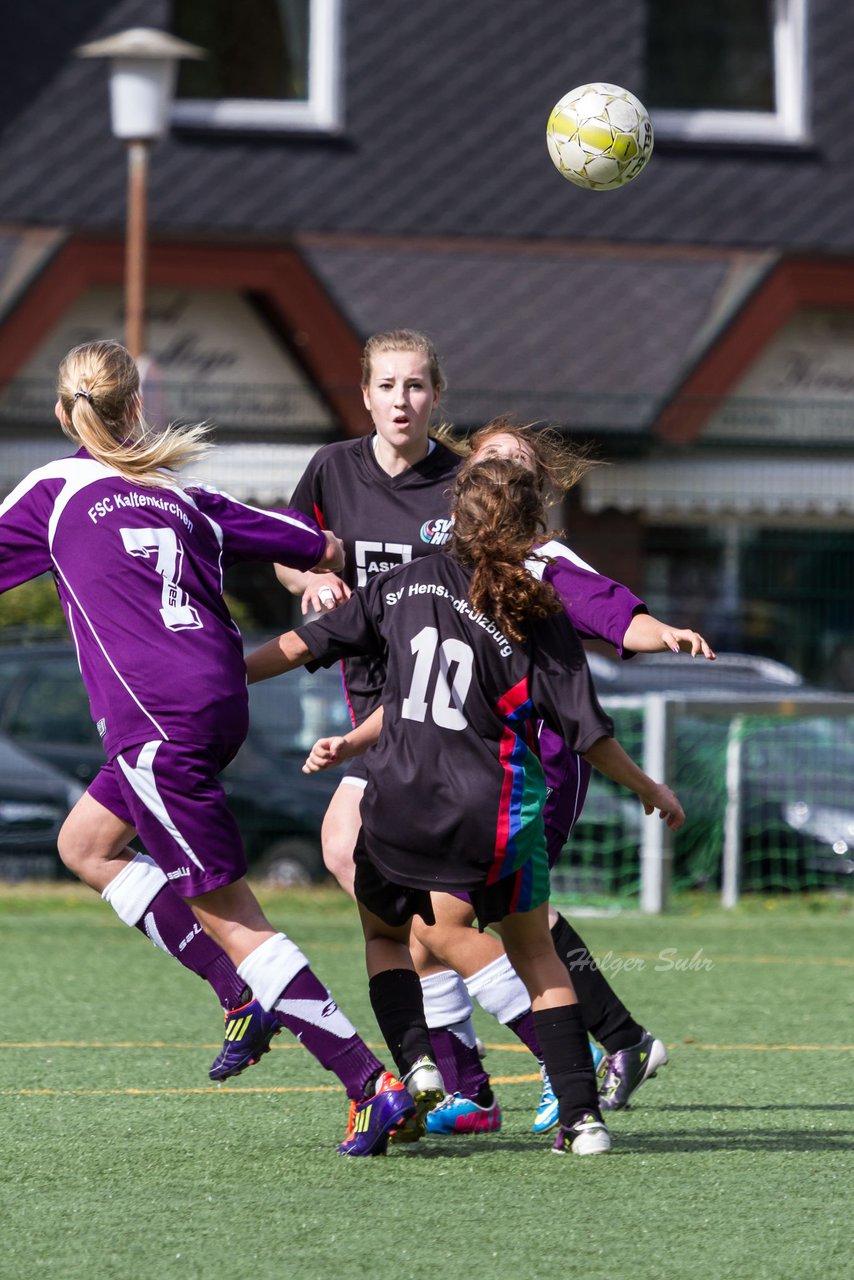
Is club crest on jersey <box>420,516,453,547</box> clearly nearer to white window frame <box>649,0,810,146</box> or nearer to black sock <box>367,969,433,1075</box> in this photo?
black sock <box>367,969,433,1075</box>

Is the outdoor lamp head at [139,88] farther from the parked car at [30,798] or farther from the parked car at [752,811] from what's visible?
the parked car at [752,811]

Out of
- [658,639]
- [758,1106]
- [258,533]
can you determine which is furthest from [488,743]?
[758,1106]

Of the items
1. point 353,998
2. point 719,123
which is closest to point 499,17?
point 719,123

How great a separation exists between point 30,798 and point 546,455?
6.36m

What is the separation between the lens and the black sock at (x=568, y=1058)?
4.48m

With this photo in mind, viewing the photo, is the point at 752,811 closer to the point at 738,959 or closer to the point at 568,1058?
the point at 738,959

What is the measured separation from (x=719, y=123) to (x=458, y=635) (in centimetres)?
1426

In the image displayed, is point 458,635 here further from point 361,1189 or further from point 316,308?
point 316,308

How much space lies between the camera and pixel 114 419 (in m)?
4.75

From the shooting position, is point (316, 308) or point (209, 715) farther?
point (316, 308)

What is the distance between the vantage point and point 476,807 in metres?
4.38

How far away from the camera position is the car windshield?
10859mm

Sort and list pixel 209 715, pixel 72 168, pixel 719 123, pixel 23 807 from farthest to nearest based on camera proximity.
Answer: pixel 719 123 < pixel 72 168 < pixel 23 807 < pixel 209 715

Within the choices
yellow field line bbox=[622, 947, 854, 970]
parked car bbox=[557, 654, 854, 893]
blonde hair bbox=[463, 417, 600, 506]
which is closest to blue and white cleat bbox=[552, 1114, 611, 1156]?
blonde hair bbox=[463, 417, 600, 506]
